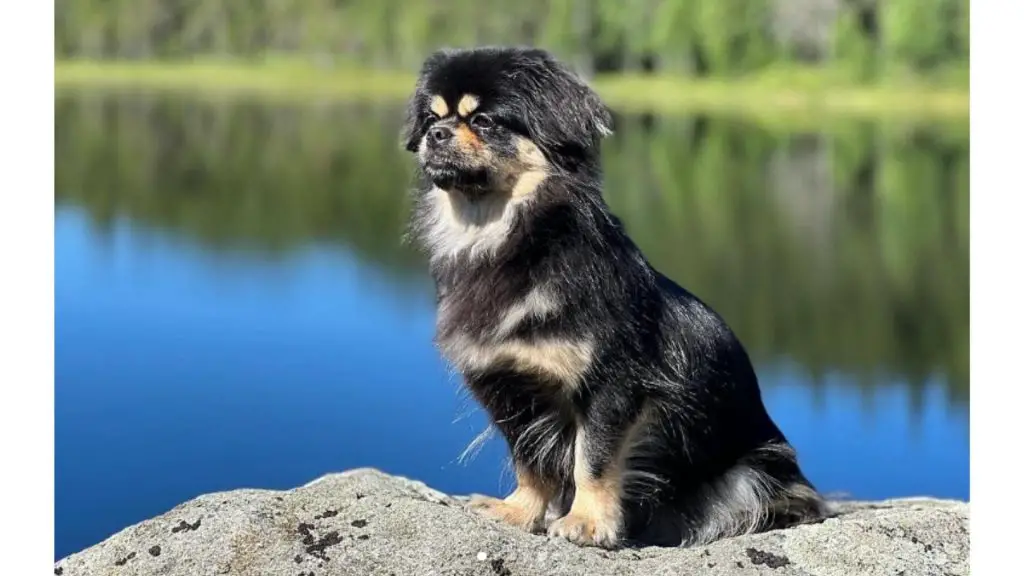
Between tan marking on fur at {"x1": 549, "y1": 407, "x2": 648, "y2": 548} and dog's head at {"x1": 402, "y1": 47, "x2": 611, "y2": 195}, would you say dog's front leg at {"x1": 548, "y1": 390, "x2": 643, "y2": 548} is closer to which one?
tan marking on fur at {"x1": 549, "y1": 407, "x2": 648, "y2": 548}

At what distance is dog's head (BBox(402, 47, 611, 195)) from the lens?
177 inches

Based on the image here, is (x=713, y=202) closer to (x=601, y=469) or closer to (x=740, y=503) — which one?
(x=740, y=503)

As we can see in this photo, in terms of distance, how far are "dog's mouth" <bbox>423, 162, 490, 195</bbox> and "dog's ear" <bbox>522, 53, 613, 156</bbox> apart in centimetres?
26

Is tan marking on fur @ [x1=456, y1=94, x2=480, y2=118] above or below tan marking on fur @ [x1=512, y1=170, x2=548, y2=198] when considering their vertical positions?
above

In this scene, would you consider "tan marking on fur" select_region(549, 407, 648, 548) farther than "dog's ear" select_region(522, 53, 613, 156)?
Yes

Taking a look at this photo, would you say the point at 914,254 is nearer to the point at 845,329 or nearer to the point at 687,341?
the point at 845,329

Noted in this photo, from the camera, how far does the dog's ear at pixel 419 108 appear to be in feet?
15.4

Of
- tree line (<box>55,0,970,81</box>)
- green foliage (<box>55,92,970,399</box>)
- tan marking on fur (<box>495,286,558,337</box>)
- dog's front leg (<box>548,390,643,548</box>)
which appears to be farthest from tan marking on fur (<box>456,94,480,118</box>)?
tree line (<box>55,0,970,81</box>)

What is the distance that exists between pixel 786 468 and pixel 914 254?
10.7 meters

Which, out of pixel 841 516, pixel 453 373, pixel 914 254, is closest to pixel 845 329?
pixel 914 254

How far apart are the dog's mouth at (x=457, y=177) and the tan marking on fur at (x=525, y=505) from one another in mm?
1203

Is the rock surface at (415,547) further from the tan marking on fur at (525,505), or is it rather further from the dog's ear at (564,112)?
the dog's ear at (564,112)

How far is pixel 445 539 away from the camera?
15.3ft

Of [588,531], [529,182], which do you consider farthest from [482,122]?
[588,531]
